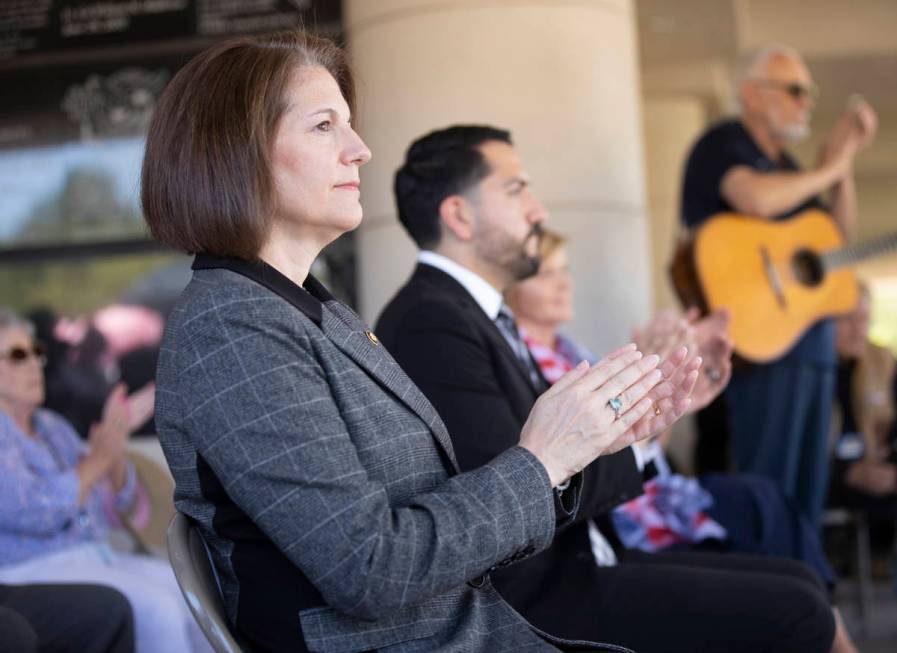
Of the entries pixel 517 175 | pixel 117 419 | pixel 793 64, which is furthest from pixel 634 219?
pixel 117 419

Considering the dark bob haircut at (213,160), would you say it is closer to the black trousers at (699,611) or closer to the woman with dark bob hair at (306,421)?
the woman with dark bob hair at (306,421)

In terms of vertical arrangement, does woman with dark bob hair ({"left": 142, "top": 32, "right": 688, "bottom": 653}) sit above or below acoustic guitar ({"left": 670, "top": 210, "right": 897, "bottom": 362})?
above

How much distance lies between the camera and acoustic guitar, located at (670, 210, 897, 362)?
172 inches

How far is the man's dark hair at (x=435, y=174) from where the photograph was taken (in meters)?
2.92

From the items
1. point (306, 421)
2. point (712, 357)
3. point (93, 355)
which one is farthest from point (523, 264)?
point (93, 355)

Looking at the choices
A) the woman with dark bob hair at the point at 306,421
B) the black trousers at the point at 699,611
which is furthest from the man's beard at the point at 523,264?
the woman with dark bob hair at the point at 306,421

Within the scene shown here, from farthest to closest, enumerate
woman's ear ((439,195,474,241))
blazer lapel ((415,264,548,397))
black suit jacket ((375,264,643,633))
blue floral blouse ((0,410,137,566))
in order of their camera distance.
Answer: blue floral blouse ((0,410,137,566)) < woman's ear ((439,195,474,241)) < blazer lapel ((415,264,548,397)) < black suit jacket ((375,264,643,633))

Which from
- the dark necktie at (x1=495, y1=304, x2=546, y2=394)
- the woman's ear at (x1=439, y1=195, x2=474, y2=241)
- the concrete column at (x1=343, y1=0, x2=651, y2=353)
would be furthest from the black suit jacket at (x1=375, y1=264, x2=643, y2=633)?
the concrete column at (x1=343, y1=0, x2=651, y2=353)

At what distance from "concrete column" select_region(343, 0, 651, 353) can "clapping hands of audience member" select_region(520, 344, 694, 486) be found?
2.74 m

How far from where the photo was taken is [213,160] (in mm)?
1658

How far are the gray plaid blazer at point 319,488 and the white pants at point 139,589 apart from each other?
5.46ft

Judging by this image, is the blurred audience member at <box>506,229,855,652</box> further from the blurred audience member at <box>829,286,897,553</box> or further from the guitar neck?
the blurred audience member at <box>829,286,897,553</box>

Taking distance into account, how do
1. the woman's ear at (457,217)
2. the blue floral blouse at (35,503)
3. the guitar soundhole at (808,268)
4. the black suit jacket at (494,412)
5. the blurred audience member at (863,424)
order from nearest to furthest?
the black suit jacket at (494,412) → the woman's ear at (457,217) → the blue floral blouse at (35,503) → the guitar soundhole at (808,268) → the blurred audience member at (863,424)

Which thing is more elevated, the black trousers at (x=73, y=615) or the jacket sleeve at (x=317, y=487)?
the jacket sleeve at (x=317, y=487)
